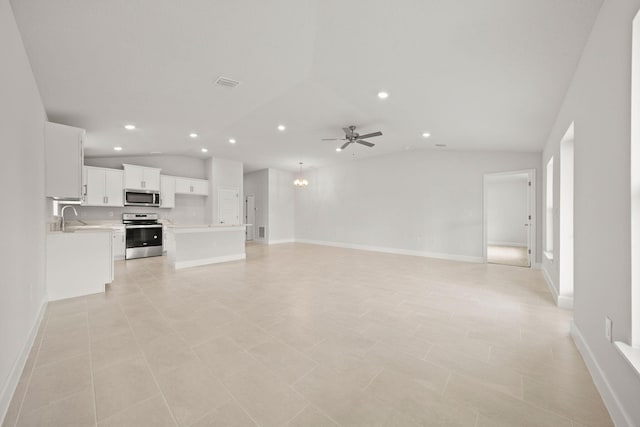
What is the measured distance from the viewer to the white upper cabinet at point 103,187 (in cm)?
614

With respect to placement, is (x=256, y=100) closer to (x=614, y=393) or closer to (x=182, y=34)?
(x=182, y=34)

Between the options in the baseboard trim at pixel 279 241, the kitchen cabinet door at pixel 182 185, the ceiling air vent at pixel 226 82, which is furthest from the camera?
the baseboard trim at pixel 279 241

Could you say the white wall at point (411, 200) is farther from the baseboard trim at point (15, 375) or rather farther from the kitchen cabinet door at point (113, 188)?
the baseboard trim at point (15, 375)

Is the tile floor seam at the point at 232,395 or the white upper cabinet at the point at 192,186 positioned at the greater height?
the white upper cabinet at the point at 192,186

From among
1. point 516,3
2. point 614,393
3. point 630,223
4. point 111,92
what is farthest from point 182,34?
point 614,393

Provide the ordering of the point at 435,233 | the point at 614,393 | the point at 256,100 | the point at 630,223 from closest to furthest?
the point at 630,223, the point at 614,393, the point at 256,100, the point at 435,233

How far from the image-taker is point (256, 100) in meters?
4.11

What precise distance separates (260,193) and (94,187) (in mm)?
5243

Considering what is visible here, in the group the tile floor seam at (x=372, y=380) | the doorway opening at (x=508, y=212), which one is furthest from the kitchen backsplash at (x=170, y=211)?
the doorway opening at (x=508, y=212)

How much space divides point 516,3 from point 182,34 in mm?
2733

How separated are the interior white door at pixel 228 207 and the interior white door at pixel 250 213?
1.92 metres

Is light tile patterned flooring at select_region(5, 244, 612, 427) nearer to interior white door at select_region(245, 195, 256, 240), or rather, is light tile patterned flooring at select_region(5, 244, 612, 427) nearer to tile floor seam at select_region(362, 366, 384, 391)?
tile floor seam at select_region(362, 366, 384, 391)

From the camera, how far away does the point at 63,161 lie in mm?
3650

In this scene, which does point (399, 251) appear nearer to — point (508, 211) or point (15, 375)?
point (508, 211)
